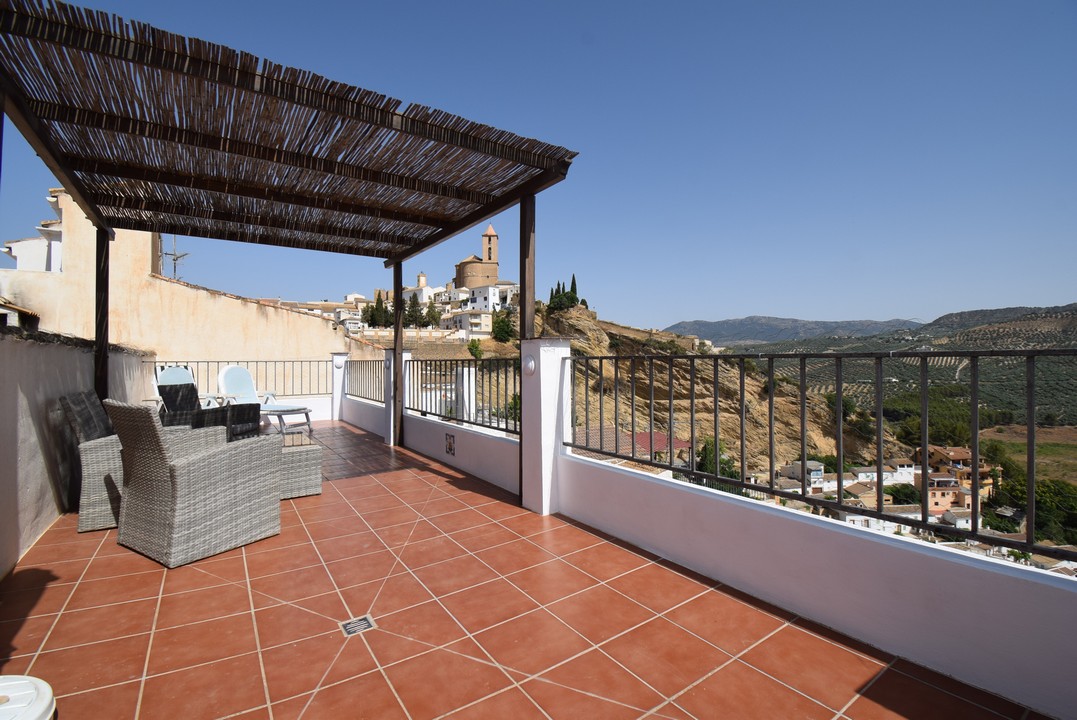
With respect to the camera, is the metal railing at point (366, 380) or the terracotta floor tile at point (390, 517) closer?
the terracotta floor tile at point (390, 517)

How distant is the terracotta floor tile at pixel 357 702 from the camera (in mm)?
1499

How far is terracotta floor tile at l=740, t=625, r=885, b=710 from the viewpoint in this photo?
5.28ft

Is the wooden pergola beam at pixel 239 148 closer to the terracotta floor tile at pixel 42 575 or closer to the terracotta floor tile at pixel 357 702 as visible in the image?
the terracotta floor tile at pixel 42 575

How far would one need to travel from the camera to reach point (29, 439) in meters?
2.83

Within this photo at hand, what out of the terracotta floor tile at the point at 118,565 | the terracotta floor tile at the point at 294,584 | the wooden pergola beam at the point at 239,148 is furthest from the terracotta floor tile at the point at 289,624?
the wooden pergola beam at the point at 239,148

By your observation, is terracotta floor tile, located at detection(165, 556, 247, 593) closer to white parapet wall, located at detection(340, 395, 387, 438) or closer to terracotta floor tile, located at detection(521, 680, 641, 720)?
terracotta floor tile, located at detection(521, 680, 641, 720)

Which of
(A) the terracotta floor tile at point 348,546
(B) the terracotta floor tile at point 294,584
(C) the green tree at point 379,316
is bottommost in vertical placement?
(A) the terracotta floor tile at point 348,546

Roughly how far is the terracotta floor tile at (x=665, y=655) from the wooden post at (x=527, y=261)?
221cm

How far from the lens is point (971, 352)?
5.48 ft

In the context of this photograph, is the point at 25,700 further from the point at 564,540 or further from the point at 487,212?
the point at 487,212

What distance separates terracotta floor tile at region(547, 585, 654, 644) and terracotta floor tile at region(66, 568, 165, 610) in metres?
2.00

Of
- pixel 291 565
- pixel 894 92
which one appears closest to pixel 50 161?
pixel 291 565

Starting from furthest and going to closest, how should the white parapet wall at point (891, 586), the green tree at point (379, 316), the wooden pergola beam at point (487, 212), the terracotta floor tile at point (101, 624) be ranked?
the green tree at point (379, 316)
the wooden pergola beam at point (487, 212)
the terracotta floor tile at point (101, 624)
the white parapet wall at point (891, 586)

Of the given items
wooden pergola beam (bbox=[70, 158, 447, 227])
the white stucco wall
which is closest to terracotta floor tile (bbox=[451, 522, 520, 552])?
the white stucco wall
